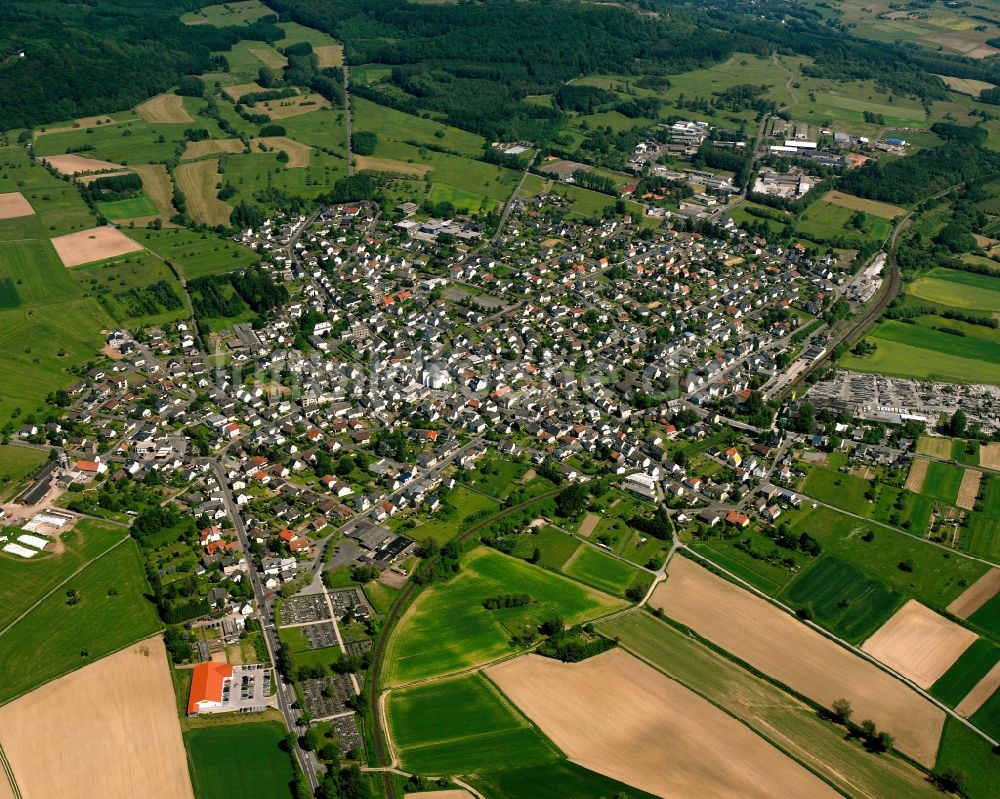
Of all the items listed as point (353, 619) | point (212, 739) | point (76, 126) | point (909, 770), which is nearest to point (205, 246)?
point (76, 126)

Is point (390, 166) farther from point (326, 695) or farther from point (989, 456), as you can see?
point (326, 695)

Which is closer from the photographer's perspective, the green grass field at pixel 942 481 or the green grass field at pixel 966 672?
the green grass field at pixel 966 672

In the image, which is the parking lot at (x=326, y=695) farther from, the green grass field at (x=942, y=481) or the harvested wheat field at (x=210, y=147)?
the harvested wheat field at (x=210, y=147)

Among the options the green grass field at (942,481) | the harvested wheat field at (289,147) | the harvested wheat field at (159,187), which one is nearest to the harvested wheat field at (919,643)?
the green grass field at (942,481)

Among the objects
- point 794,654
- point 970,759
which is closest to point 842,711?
point 794,654

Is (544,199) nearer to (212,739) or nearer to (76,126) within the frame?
(76,126)
